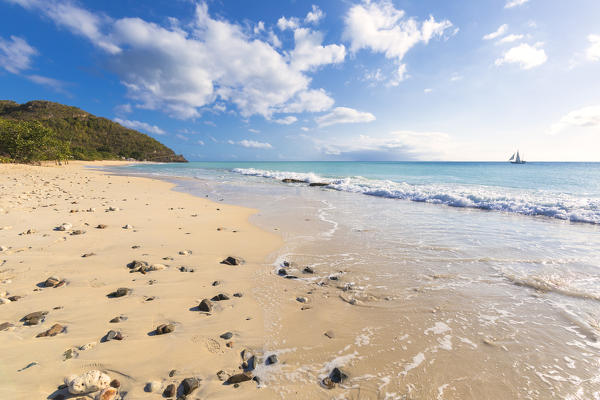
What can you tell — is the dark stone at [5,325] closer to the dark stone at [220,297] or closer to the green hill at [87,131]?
the dark stone at [220,297]

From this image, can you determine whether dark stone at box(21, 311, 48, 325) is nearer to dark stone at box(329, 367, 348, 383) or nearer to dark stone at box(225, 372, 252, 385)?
dark stone at box(225, 372, 252, 385)

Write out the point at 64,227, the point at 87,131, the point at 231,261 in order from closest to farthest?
the point at 231,261 < the point at 64,227 < the point at 87,131

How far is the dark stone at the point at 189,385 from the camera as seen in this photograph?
211 cm

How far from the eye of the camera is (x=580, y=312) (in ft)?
12.2

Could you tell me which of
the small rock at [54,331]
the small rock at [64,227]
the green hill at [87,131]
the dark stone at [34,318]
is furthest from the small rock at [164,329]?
the green hill at [87,131]

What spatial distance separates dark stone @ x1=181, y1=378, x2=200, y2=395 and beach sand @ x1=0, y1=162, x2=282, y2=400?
58mm

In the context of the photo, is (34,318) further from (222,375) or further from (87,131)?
(87,131)

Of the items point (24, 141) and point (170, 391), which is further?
point (24, 141)

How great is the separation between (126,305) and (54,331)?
0.77m

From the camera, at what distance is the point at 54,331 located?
2715 millimetres

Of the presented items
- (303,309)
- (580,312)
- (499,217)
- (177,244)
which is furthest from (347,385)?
(499,217)

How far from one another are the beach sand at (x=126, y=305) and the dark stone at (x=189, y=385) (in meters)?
0.06

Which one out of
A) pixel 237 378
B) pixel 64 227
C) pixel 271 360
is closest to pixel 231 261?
pixel 271 360

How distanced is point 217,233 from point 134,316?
4.26m
